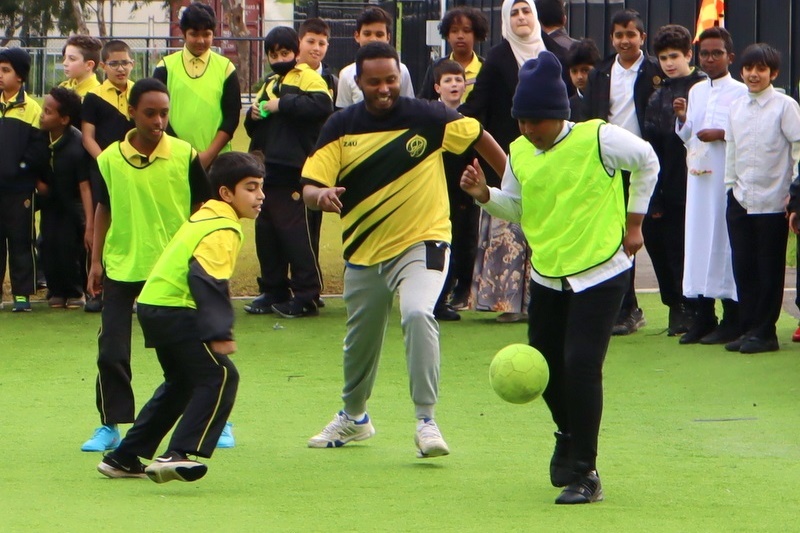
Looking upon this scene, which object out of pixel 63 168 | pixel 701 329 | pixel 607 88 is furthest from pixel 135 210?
pixel 63 168

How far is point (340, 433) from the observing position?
7.18 metres

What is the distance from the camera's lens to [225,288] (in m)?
6.08

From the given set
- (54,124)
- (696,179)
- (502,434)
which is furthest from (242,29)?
(502,434)

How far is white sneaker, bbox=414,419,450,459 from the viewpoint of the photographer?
6.71 metres

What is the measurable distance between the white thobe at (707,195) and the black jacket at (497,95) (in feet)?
3.61


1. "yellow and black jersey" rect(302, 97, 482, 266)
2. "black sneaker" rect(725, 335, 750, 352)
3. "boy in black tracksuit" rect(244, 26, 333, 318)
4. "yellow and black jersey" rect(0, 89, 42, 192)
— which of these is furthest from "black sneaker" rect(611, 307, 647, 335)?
"yellow and black jersey" rect(0, 89, 42, 192)

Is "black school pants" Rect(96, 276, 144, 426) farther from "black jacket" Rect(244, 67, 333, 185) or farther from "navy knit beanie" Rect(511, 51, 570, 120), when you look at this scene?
"black jacket" Rect(244, 67, 333, 185)

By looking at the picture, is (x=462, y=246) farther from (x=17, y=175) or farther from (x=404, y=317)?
(x=404, y=317)

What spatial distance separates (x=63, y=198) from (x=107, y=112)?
39.6 inches

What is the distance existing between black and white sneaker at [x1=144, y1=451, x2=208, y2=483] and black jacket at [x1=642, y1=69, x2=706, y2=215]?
5.33 meters

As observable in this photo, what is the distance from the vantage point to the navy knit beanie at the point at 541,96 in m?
6.00

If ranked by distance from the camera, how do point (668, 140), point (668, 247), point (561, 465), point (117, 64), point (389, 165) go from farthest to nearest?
point (117, 64), point (668, 247), point (668, 140), point (389, 165), point (561, 465)

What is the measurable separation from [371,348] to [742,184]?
12.3ft

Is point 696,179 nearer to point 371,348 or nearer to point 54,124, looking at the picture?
point 371,348
